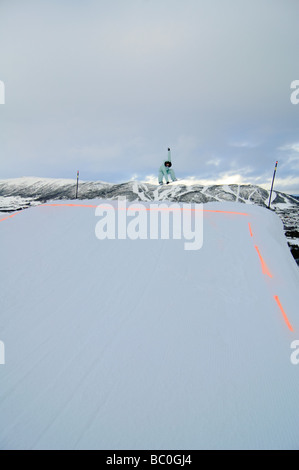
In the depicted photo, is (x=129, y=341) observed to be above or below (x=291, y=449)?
above

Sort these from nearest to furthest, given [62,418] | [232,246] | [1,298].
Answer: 1. [62,418]
2. [1,298]
3. [232,246]

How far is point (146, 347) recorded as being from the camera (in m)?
3.03

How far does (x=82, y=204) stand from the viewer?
320 inches

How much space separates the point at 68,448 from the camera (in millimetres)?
2078

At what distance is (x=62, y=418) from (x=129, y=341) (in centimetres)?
113

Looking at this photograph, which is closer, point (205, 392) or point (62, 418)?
point (62, 418)

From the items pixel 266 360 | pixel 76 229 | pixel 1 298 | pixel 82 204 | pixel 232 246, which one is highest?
pixel 82 204

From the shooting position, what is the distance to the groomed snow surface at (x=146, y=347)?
222 cm

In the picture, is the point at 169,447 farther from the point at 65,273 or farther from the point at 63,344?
the point at 65,273

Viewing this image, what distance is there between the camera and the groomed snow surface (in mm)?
2223
